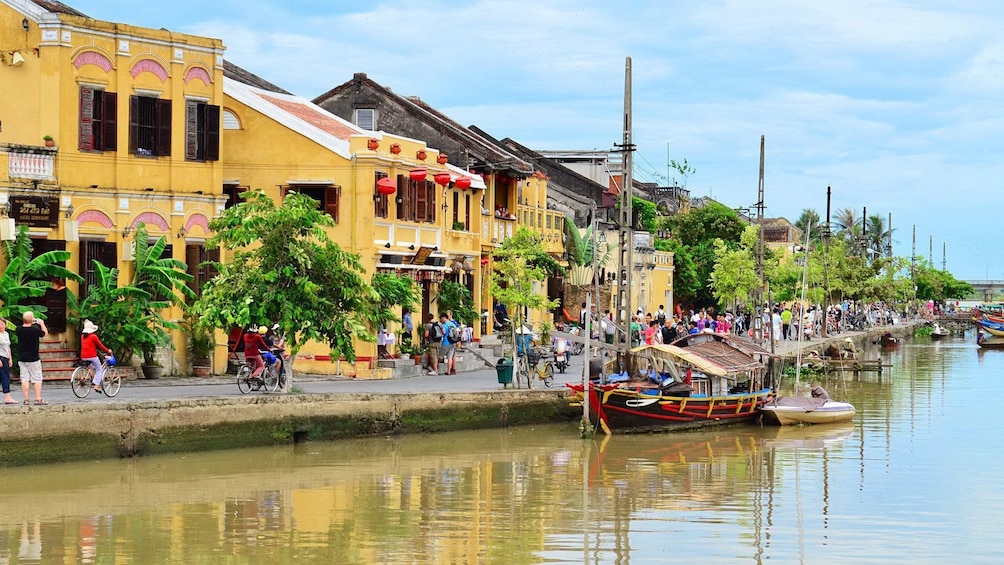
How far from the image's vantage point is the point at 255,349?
33.6 metres

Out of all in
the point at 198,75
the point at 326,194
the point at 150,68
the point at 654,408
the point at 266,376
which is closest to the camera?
the point at 266,376

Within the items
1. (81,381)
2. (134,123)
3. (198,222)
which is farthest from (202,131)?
(81,381)

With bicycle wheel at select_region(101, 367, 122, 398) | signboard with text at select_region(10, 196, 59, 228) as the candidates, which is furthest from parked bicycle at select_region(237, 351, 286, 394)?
signboard with text at select_region(10, 196, 59, 228)

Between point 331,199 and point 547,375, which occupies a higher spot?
point 331,199

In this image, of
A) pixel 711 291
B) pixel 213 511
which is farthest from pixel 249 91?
pixel 711 291

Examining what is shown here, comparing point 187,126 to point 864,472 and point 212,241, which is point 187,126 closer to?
point 212,241

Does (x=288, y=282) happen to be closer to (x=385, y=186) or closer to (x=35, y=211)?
(x=35, y=211)

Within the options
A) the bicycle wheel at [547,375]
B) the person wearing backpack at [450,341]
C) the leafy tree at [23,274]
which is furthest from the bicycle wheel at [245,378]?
the person wearing backpack at [450,341]

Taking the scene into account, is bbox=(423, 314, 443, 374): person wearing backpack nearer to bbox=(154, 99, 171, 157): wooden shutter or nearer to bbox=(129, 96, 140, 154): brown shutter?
bbox=(154, 99, 171, 157): wooden shutter

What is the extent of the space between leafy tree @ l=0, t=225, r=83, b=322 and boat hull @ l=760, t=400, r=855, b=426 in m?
18.6

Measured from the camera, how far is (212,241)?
33750 mm

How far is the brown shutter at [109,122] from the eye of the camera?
35719 millimetres

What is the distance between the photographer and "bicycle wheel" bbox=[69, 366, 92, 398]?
30.3 meters

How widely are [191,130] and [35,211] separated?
4.97 meters
